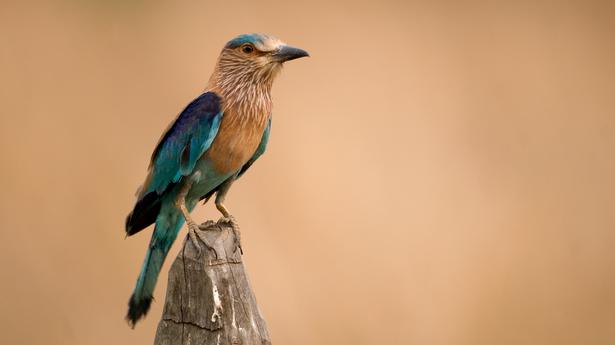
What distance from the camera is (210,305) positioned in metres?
2.53

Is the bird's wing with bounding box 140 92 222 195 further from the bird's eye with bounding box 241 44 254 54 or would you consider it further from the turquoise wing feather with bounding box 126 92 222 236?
the bird's eye with bounding box 241 44 254 54

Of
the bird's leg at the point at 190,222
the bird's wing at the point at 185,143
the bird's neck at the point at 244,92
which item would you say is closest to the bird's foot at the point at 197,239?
the bird's leg at the point at 190,222

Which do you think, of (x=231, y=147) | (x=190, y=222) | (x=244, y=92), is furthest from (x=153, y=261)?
(x=244, y=92)

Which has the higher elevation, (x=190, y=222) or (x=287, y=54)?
(x=287, y=54)

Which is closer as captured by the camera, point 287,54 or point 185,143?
point 185,143

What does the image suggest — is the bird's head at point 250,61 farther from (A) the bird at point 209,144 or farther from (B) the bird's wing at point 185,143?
(B) the bird's wing at point 185,143

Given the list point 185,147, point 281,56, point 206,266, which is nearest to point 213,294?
point 206,266

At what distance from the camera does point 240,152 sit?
12.2ft

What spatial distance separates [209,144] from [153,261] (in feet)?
2.08

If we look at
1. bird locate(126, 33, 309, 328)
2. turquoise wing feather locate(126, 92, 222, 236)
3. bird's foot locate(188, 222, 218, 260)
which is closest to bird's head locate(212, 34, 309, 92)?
bird locate(126, 33, 309, 328)

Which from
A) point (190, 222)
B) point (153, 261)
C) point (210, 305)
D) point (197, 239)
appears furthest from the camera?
point (153, 261)

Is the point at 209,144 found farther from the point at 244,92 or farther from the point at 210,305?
the point at 210,305

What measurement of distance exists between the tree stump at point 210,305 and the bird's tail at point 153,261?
2.42ft

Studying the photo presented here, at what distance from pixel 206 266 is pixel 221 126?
1.25 m
